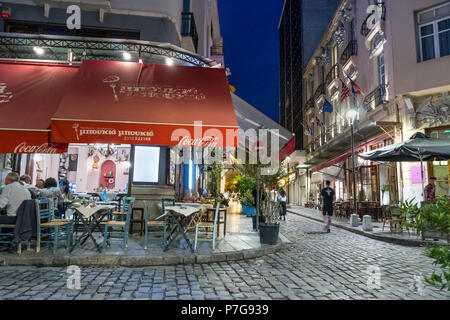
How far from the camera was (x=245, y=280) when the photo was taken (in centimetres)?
467

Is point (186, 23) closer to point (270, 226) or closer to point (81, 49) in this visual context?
A: point (81, 49)

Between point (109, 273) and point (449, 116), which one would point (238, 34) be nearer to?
point (449, 116)

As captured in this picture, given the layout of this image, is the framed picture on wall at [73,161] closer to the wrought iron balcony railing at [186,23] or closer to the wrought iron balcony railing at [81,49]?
the wrought iron balcony railing at [81,49]

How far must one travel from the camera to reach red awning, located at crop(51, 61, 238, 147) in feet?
19.8

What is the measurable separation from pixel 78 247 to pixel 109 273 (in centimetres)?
194

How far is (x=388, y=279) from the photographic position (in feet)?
15.6

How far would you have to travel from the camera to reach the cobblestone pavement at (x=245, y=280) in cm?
391

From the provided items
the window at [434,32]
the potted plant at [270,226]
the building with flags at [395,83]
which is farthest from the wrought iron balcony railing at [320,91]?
the potted plant at [270,226]

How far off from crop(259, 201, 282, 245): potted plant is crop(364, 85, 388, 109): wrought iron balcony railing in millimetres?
10407

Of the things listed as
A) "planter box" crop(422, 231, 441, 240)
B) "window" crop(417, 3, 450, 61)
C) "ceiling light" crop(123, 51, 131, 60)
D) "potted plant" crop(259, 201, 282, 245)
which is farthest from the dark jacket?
"window" crop(417, 3, 450, 61)

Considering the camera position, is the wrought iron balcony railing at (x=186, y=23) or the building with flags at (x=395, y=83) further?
the building with flags at (x=395, y=83)

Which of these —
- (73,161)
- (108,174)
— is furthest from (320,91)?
(73,161)

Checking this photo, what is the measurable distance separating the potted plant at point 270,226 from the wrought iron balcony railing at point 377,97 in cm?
1041

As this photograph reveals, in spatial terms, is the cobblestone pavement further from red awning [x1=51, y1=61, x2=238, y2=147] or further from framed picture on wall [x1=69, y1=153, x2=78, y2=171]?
framed picture on wall [x1=69, y1=153, x2=78, y2=171]
